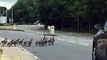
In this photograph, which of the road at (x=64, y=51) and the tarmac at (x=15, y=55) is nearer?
the tarmac at (x=15, y=55)

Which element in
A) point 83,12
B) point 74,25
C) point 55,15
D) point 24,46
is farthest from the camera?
point 55,15

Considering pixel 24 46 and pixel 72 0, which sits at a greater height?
pixel 72 0

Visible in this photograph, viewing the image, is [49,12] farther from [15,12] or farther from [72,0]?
[15,12]

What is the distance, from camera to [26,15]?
6309 inches

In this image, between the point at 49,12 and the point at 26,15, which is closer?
the point at 49,12

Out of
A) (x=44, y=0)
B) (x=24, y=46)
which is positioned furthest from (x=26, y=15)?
(x=24, y=46)

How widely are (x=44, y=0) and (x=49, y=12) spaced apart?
9.11ft

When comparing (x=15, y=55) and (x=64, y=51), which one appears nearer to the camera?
(x=15, y=55)

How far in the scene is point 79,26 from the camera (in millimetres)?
72125

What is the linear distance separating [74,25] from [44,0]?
12090 millimetres

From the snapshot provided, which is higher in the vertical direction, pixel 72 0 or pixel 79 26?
pixel 72 0

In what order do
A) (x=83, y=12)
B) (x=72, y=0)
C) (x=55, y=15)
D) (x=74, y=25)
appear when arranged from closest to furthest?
(x=83, y=12)
(x=72, y=0)
(x=74, y=25)
(x=55, y=15)

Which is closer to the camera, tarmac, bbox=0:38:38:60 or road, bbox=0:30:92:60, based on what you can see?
tarmac, bbox=0:38:38:60

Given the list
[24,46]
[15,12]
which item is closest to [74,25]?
[24,46]
